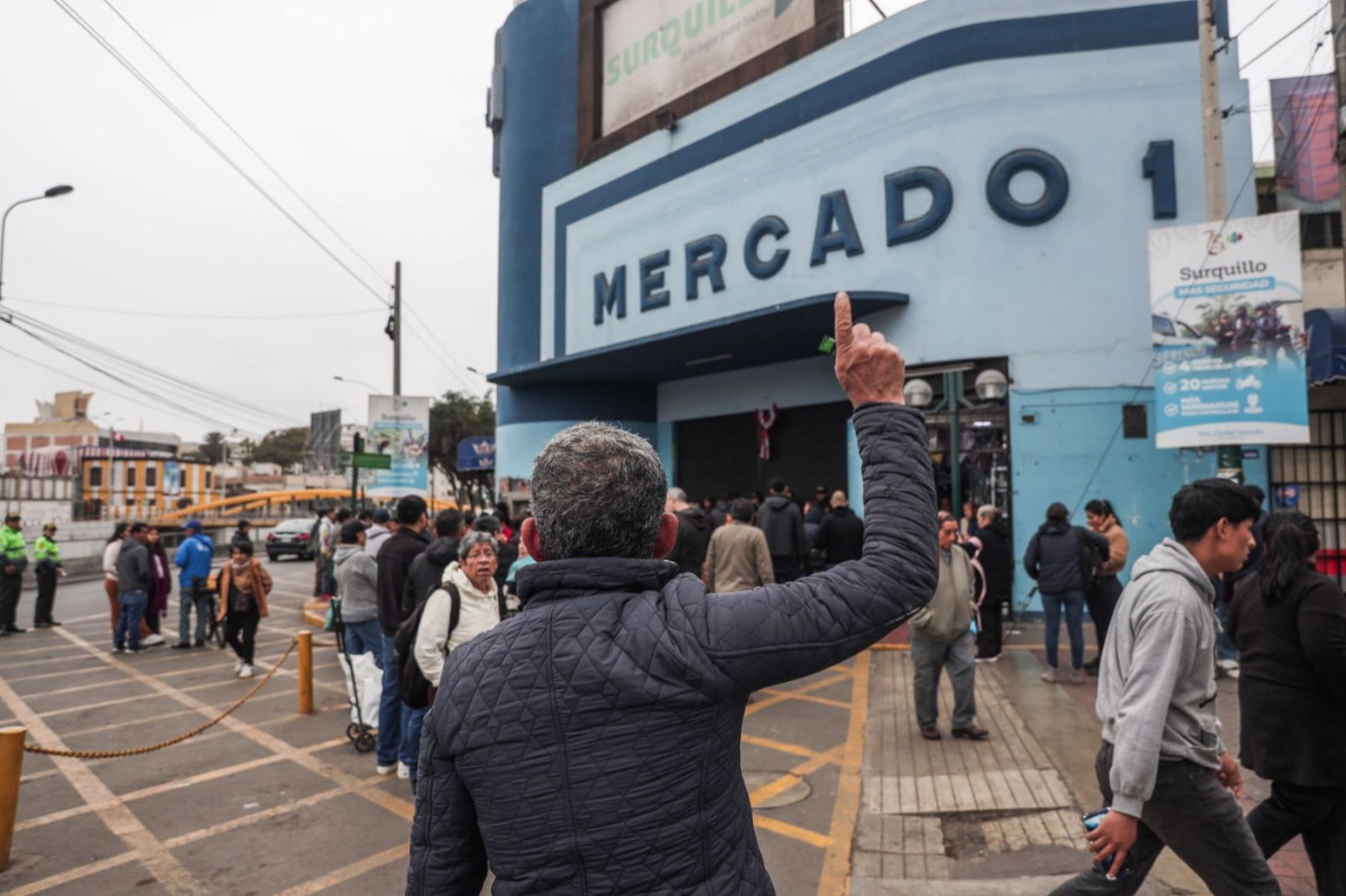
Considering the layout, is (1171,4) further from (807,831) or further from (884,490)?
(884,490)

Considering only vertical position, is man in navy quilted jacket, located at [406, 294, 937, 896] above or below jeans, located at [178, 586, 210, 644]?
above

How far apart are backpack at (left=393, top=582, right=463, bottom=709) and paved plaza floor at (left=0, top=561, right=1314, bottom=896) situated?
35.3 inches

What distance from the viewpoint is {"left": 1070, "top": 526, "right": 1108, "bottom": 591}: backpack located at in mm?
7761

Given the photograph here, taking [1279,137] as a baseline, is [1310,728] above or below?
below

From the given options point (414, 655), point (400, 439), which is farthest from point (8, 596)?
point (414, 655)

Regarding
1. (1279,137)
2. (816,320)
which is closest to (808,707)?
(816,320)

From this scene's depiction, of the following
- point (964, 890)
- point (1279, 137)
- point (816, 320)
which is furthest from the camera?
point (1279, 137)

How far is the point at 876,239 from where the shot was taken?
513 inches

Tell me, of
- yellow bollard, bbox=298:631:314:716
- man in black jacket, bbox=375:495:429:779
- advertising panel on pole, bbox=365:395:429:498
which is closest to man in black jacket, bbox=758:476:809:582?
man in black jacket, bbox=375:495:429:779

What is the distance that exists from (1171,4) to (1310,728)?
12.1m

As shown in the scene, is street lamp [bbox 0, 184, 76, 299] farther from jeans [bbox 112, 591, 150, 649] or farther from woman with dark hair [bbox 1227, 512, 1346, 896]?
woman with dark hair [bbox 1227, 512, 1346, 896]

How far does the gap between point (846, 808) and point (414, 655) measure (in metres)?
2.79

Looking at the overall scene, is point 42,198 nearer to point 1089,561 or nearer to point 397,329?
point 397,329

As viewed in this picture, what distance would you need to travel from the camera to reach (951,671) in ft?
19.7
